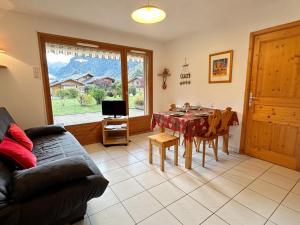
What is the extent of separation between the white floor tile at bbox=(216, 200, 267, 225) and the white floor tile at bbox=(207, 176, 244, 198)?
0.18m

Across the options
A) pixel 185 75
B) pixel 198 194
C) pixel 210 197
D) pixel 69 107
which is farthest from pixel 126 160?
pixel 185 75

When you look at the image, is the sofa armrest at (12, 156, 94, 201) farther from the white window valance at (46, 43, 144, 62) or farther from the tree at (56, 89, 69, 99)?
the white window valance at (46, 43, 144, 62)

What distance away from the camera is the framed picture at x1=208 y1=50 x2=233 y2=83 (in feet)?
9.91

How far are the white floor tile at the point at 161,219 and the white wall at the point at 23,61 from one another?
261 cm

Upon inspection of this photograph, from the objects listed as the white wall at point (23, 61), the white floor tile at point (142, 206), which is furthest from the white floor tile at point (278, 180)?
the white wall at point (23, 61)

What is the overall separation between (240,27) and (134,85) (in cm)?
249

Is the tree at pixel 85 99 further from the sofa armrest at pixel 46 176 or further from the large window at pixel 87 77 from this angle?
the sofa armrest at pixel 46 176

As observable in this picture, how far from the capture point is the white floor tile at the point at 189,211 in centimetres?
152

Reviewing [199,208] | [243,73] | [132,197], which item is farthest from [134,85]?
[199,208]

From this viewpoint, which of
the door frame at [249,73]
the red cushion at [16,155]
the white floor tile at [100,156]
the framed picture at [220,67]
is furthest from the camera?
the framed picture at [220,67]

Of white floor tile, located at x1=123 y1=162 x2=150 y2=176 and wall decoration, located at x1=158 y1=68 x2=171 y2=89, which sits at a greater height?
wall decoration, located at x1=158 y1=68 x2=171 y2=89

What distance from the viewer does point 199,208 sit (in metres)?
1.67

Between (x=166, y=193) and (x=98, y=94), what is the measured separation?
103 inches

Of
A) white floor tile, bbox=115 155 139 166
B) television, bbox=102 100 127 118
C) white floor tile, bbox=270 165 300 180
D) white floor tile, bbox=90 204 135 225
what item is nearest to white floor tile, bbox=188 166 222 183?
white floor tile, bbox=270 165 300 180
